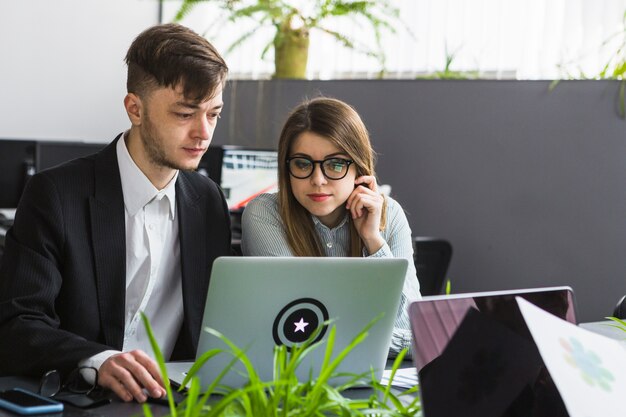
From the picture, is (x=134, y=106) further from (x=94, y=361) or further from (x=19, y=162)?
(x=19, y=162)

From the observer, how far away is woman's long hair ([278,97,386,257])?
6.69ft

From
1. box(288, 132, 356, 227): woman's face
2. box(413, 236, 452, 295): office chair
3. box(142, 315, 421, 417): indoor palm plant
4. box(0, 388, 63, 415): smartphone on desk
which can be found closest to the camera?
box(142, 315, 421, 417): indoor palm plant

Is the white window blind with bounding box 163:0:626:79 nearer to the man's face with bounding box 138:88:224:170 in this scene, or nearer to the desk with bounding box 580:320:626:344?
the desk with bounding box 580:320:626:344

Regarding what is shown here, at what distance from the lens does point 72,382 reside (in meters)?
1.43

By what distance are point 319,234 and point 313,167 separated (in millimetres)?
179

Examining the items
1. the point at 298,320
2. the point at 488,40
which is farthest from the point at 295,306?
Answer: the point at 488,40

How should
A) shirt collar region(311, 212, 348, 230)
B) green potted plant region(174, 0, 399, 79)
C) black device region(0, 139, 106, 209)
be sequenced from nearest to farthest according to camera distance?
shirt collar region(311, 212, 348, 230), black device region(0, 139, 106, 209), green potted plant region(174, 0, 399, 79)

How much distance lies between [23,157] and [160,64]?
8.74 ft

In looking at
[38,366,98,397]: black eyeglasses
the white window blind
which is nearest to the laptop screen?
[38,366,98,397]: black eyeglasses

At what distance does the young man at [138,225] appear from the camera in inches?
68.0

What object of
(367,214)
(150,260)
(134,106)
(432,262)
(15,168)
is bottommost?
(432,262)

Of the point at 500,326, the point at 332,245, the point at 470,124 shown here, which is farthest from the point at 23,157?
the point at 500,326

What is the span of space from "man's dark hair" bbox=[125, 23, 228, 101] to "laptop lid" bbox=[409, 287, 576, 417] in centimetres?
91

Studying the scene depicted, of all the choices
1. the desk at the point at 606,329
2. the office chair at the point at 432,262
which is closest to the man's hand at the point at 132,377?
the desk at the point at 606,329
